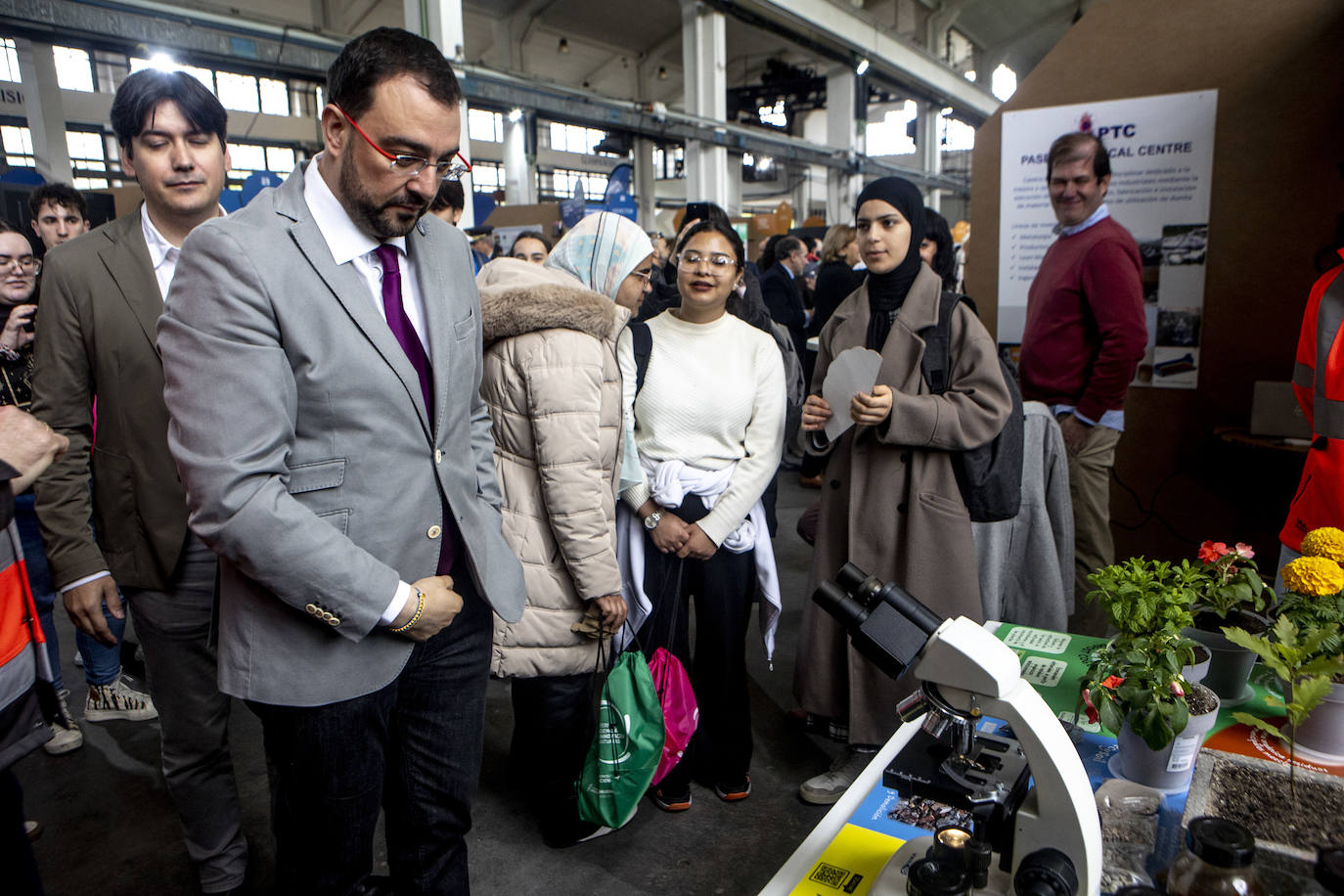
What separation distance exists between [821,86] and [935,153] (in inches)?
108

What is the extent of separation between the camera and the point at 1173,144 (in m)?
3.41

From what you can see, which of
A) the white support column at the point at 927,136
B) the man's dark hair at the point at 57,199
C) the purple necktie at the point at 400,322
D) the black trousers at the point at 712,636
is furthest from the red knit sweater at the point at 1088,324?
the white support column at the point at 927,136

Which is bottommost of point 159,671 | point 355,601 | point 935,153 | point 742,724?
point 742,724

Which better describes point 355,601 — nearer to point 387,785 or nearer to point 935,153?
point 387,785

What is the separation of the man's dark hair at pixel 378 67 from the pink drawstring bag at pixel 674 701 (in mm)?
1388

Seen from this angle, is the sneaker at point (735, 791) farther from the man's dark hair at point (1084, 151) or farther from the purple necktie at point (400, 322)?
the man's dark hair at point (1084, 151)

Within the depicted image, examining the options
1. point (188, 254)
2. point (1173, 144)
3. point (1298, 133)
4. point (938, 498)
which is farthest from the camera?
point (1173, 144)

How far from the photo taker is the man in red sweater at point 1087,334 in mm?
2699

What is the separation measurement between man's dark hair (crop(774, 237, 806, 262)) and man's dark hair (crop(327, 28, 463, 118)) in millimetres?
5111

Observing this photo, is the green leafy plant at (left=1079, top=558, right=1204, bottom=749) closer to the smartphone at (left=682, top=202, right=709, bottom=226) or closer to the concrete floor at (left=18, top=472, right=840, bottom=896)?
the concrete floor at (left=18, top=472, right=840, bottom=896)

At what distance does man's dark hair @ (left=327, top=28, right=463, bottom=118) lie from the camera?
113 centimetres

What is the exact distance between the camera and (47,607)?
245cm

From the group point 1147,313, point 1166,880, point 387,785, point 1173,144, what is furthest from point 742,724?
point 1173,144

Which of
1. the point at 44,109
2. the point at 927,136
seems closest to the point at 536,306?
the point at 44,109
